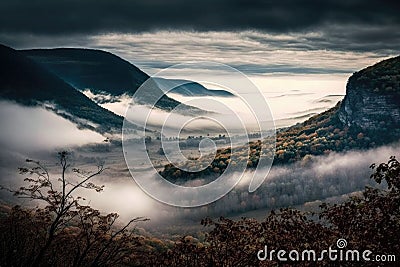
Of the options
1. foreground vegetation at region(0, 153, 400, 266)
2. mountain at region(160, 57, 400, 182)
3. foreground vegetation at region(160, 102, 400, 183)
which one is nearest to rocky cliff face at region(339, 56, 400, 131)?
mountain at region(160, 57, 400, 182)

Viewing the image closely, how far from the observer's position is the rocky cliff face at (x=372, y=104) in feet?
596

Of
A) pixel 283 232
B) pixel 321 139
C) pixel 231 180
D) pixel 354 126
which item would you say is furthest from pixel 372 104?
pixel 283 232

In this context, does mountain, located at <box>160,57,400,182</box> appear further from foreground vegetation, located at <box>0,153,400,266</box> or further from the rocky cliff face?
foreground vegetation, located at <box>0,153,400,266</box>

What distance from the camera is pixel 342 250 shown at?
19.7 metres

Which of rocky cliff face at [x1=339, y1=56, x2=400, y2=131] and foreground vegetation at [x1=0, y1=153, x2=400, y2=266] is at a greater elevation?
rocky cliff face at [x1=339, y1=56, x2=400, y2=131]

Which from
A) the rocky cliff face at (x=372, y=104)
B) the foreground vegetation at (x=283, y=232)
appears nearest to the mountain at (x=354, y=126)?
the rocky cliff face at (x=372, y=104)

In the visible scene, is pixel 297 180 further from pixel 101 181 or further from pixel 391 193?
Answer: pixel 391 193

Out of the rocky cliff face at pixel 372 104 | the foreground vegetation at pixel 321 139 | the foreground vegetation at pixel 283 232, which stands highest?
the rocky cliff face at pixel 372 104

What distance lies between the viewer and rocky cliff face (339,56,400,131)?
18175 cm

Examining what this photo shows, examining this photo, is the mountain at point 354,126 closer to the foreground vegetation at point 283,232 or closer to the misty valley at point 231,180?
the misty valley at point 231,180

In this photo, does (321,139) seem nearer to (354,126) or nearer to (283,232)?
(354,126)

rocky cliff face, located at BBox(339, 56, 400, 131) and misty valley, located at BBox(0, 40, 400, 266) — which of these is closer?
misty valley, located at BBox(0, 40, 400, 266)

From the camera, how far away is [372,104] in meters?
184

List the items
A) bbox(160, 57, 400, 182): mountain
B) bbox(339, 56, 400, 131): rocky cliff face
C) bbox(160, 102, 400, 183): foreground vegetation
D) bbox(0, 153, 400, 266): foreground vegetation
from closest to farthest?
1. bbox(0, 153, 400, 266): foreground vegetation
2. bbox(160, 102, 400, 183): foreground vegetation
3. bbox(160, 57, 400, 182): mountain
4. bbox(339, 56, 400, 131): rocky cliff face
